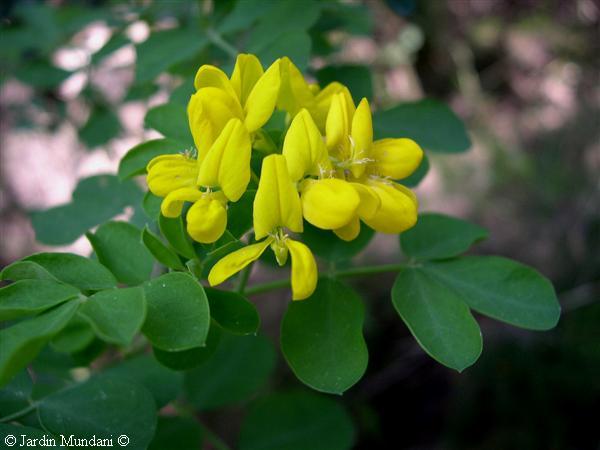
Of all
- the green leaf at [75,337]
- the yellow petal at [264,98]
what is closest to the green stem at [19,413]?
the green leaf at [75,337]

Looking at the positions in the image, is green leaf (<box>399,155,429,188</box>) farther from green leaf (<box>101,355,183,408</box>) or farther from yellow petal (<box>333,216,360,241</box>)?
green leaf (<box>101,355,183,408</box>)

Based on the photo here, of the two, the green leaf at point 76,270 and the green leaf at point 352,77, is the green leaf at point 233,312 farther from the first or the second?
the green leaf at point 352,77

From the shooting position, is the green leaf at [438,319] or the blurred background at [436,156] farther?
the blurred background at [436,156]

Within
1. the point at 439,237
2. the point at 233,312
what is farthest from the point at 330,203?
the point at 439,237

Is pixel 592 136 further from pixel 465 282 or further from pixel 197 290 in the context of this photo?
pixel 197 290

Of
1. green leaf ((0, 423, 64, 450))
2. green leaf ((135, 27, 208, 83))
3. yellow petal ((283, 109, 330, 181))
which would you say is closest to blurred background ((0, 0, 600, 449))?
green leaf ((135, 27, 208, 83))

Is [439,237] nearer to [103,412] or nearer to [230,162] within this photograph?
[230,162]

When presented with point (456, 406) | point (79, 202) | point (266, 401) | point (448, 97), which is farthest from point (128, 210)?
point (448, 97)
